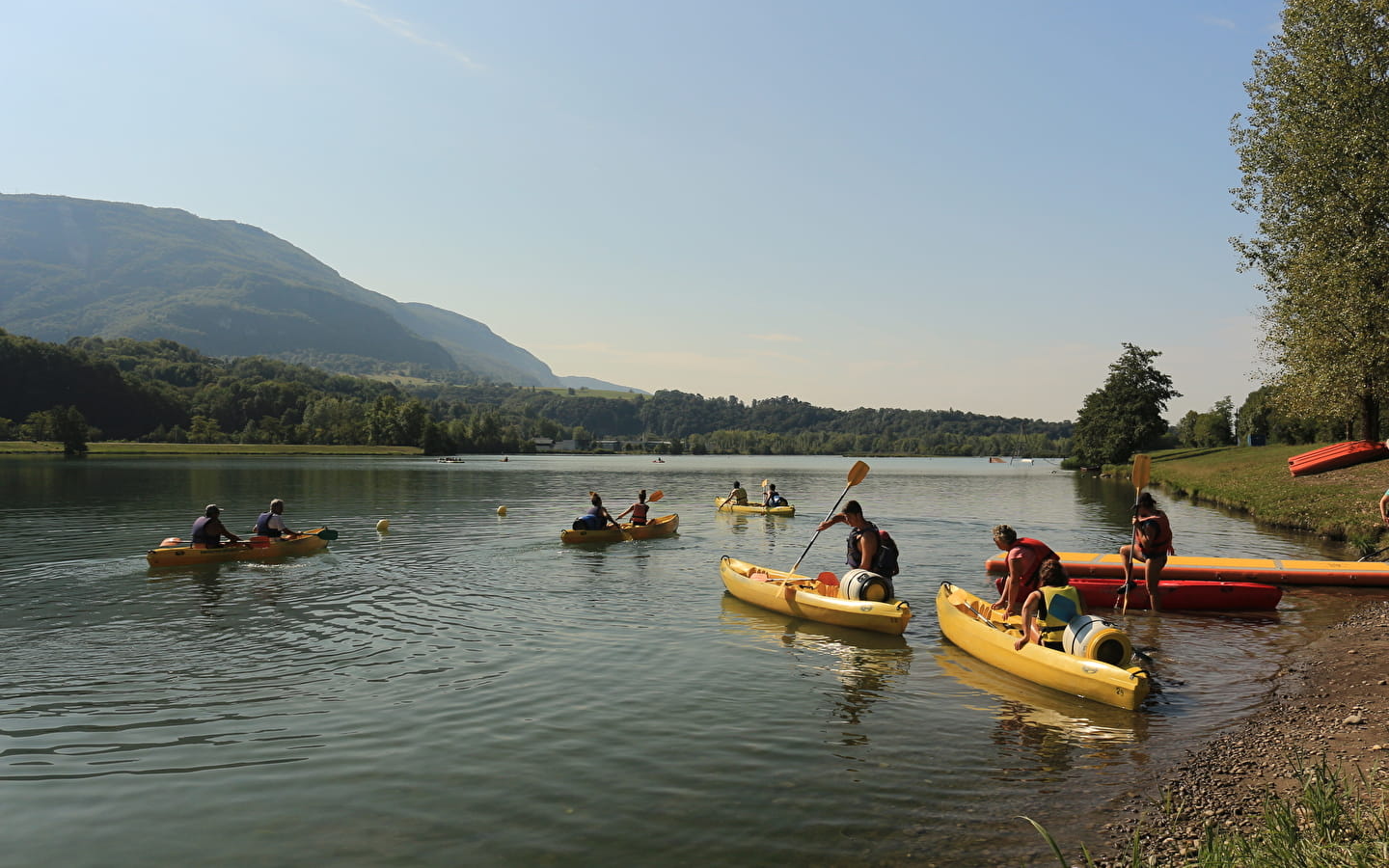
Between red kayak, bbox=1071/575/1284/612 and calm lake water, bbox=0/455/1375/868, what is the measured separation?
39cm

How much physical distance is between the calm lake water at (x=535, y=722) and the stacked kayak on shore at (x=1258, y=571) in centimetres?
55

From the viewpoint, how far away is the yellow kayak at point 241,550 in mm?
23547

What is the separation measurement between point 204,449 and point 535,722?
155 meters

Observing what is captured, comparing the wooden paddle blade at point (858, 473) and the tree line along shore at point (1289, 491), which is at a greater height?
the wooden paddle blade at point (858, 473)

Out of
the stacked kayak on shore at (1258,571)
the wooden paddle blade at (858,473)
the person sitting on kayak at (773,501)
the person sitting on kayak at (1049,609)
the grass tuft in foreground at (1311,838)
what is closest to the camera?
the grass tuft in foreground at (1311,838)

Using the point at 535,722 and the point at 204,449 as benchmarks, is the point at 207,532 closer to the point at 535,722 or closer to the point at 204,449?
the point at 535,722

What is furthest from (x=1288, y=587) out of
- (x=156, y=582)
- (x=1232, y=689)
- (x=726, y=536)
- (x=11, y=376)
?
(x=11, y=376)

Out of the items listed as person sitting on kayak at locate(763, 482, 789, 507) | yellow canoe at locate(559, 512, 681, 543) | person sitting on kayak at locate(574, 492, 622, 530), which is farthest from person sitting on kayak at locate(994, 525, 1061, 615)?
person sitting on kayak at locate(763, 482, 789, 507)

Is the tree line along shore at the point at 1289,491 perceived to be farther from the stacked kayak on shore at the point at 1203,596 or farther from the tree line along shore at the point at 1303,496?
the stacked kayak on shore at the point at 1203,596

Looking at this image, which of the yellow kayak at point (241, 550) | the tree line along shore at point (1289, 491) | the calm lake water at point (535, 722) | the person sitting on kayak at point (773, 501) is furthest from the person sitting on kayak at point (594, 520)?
the tree line along shore at point (1289, 491)

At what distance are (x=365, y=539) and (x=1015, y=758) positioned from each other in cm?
2706

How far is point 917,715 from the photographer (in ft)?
37.9

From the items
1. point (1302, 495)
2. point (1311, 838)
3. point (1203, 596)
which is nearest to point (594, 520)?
point (1203, 596)

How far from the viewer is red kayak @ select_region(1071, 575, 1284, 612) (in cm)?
1859
